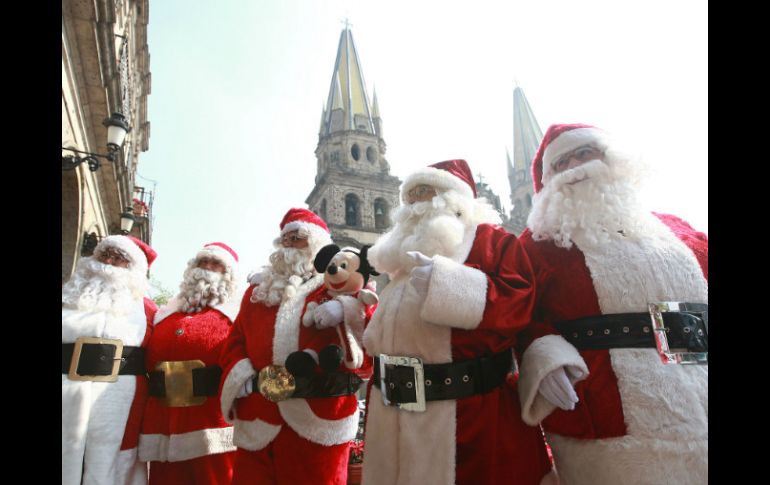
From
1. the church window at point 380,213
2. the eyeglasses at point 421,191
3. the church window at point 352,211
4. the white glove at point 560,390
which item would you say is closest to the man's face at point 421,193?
the eyeglasses at point 421,191

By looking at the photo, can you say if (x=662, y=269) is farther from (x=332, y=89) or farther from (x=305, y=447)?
(x=332, y=89)

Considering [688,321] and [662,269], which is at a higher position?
[662,269]

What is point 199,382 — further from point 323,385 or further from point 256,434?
point 323,385

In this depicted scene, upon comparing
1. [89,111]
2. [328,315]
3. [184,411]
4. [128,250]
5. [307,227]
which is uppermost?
[89,111]

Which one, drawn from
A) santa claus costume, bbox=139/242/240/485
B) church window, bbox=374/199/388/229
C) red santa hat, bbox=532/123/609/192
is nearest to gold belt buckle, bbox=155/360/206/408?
santa claus costume, bbox=139/242/240/485

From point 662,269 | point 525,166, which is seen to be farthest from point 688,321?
point 525,166

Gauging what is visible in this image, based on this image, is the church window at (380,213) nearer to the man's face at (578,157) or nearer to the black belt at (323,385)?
the black belt at (323,385)

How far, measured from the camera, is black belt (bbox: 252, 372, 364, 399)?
2963 millimetres

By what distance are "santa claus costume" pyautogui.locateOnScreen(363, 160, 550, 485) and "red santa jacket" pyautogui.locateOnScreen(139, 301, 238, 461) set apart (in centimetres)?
168

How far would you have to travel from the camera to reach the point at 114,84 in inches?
277

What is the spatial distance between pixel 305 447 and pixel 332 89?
3669 centimetres

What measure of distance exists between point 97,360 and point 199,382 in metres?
0.75

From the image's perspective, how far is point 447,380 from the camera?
2.16 metres

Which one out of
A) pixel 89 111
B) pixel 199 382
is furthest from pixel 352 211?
pixel 199 382
